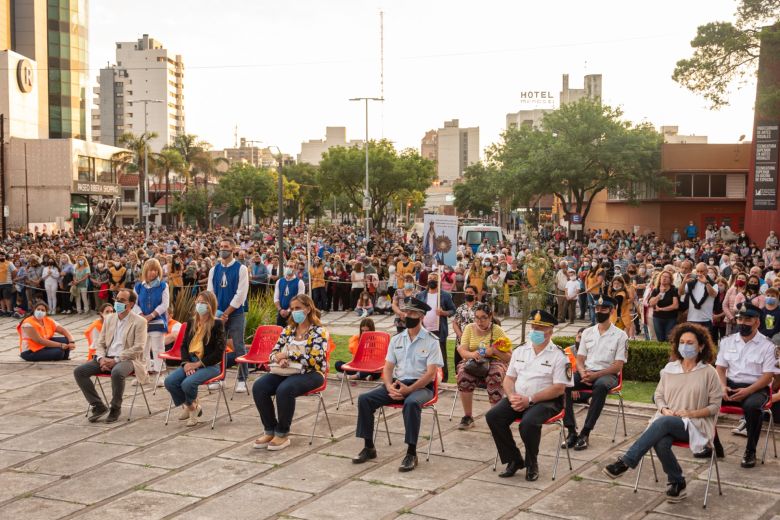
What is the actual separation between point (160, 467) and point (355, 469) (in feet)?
6.14

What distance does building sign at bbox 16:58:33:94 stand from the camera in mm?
62938

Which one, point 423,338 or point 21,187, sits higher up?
point 21,187

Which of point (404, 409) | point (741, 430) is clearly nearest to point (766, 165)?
point (741, 430)

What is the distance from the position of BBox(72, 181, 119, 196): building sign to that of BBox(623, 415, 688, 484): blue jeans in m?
62.1

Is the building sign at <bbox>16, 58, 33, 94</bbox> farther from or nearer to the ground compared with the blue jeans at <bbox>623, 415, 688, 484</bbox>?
farther from the ground

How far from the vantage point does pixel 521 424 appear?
25.1 feet

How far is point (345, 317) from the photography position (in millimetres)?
20672

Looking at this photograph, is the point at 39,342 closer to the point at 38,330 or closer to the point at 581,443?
the point at 38,330

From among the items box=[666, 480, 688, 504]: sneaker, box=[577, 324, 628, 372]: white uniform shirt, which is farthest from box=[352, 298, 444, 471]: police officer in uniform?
box=[666, 480, 688, 504]: sneaker

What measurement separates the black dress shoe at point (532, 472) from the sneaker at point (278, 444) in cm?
253

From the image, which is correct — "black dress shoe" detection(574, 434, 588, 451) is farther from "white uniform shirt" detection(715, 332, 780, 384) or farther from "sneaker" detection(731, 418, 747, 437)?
"sneaker" detection(731, 418, 747, 437)

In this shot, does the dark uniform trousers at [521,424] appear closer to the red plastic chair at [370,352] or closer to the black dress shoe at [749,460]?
the black dress shoe at [749,460]

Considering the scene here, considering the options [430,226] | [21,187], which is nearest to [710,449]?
[430,226]

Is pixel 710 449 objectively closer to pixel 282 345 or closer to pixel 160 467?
pixel 282 345
